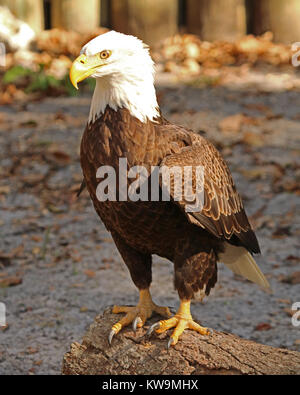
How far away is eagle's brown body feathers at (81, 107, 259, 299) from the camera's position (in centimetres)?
280

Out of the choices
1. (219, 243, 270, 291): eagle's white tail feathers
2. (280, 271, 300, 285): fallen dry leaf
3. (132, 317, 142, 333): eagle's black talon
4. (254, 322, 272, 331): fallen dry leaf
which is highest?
(219, 243, 270, 291): eagle's white tail feathers

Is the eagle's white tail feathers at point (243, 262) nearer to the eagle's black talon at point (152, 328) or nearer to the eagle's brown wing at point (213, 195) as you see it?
the eagle's brown wing at point (213, 195)

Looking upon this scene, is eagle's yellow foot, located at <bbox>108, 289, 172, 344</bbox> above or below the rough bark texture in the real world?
above

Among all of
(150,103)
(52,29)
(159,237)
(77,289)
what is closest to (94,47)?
(150,103)

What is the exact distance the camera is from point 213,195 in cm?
306

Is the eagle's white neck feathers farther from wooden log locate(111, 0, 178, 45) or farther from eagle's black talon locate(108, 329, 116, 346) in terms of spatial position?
wooden log locate(111, 0, 178, 45)

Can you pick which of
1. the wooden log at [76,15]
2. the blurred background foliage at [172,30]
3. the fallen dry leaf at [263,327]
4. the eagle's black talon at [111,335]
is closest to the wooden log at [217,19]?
the blurred background foliage at [172,30]

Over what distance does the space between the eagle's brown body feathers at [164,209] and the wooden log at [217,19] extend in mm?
5833

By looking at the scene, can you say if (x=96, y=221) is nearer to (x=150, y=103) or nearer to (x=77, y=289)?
(x=77, y=289)

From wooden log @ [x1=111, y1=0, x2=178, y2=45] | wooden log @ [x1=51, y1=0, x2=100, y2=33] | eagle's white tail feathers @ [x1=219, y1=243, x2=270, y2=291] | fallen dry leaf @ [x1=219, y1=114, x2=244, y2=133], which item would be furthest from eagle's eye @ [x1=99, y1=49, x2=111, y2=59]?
wooden log @ [x1=51, y1=0, x2=100, y2=33]

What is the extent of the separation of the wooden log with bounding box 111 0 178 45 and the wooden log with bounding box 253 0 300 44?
1.05 m

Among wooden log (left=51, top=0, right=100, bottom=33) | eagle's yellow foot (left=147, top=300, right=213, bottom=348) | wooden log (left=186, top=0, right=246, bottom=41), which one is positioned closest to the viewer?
eagle's yellow foot (left=147, top=300, right=213, bottom=348)

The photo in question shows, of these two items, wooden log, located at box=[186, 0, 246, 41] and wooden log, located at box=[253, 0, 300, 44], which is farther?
wooden log, located at box=[186, 0, 246, 41]

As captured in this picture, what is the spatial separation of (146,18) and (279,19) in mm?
1653
